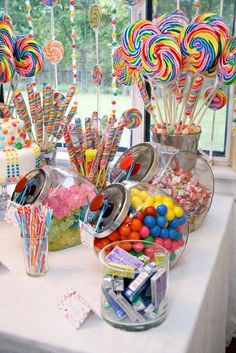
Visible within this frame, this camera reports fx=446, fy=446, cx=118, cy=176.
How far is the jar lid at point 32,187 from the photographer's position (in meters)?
1.23

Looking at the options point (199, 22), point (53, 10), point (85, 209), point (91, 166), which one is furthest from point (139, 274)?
point (53, 10)

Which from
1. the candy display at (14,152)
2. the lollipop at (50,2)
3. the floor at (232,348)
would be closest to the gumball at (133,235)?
the candy display at (14,152)

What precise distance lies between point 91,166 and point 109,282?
0.61 m

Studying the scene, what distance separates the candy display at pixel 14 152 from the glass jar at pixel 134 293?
1.81 feet

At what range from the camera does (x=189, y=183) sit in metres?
1.36

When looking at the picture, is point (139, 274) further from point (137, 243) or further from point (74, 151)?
point (74, 151)

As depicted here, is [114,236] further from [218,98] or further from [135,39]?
[218,98]

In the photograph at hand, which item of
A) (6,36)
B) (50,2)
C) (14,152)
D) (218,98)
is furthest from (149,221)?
(50,2)

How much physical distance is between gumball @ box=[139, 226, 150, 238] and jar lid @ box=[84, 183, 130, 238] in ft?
0.18

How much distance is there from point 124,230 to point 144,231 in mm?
49

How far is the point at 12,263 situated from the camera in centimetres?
117

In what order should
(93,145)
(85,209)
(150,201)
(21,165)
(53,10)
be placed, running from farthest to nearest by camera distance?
1. (53,10)
2. (93,145)
3. (21,165)
4. (85,209)
5. (150,201)

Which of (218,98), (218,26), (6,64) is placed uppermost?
(218,26)

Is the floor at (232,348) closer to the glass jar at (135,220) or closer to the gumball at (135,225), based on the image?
the glass jar at (135,220)
